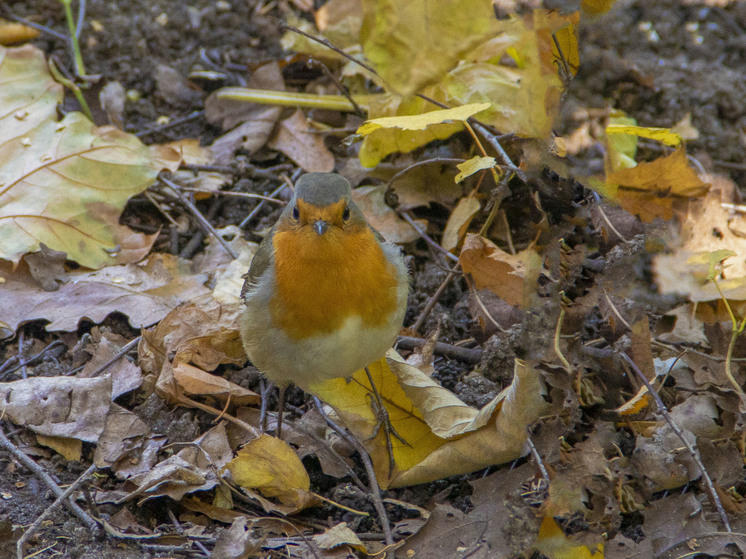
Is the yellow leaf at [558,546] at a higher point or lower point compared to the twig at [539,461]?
lower

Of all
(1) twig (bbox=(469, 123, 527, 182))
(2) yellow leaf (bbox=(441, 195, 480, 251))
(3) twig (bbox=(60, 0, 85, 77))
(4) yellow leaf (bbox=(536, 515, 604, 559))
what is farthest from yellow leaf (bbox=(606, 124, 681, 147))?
(3) twig (bbox=(60, 0, 85, 77))

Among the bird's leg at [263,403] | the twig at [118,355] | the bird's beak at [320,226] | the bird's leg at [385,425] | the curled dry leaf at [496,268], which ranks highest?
the bird's beak at [320,226]

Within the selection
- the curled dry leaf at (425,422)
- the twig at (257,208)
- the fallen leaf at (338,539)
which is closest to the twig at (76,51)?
the twig at (257,208)

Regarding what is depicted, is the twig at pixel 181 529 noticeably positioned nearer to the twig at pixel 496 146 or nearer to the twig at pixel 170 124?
the twig at pixel 496 146

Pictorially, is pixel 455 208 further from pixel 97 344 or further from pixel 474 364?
pixel 97 344

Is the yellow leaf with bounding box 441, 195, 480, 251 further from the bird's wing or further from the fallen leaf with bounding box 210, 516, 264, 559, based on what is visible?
the fallen leaf with bounding box 210, 516, 264, 559

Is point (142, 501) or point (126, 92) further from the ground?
point (126, 92)

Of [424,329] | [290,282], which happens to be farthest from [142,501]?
[424,329]
